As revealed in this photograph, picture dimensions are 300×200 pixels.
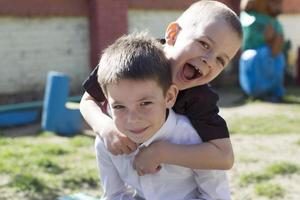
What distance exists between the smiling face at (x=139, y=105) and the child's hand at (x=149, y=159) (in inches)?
2.0

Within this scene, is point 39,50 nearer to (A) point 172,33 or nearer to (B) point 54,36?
(B) point 54,36

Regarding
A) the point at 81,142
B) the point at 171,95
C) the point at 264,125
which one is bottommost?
the point at 264,125

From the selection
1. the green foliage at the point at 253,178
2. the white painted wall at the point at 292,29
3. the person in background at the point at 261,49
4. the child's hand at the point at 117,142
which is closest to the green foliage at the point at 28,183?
the green foliage at the point at 253,178

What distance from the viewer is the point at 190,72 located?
5.65 ft

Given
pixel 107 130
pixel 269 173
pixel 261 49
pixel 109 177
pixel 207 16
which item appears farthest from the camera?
pixel 261 49

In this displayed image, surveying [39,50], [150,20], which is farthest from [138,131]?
[150,20]

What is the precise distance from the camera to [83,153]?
16.3 ft

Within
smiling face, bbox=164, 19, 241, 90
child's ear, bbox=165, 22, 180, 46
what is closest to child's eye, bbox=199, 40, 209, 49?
smiling face, bbox=164, 19, 241, 90

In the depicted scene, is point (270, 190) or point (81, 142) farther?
point (81, 142)

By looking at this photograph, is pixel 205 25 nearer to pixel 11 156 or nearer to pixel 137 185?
pixel 137 185

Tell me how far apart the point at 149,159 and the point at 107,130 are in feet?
0.62

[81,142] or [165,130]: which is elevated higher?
[165,130]

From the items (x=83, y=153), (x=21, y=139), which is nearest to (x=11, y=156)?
(x=83, y=153)

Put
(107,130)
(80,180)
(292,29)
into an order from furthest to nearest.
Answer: (292,29) → (80,180) → (107,130)
